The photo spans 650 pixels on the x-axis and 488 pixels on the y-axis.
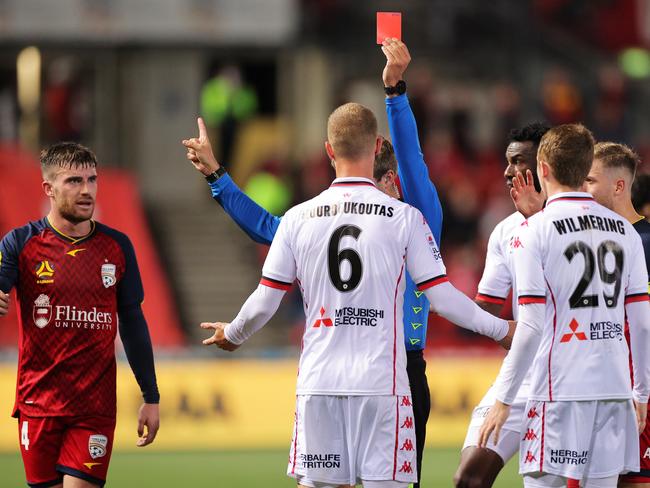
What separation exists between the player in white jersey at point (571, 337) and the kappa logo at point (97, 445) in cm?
194

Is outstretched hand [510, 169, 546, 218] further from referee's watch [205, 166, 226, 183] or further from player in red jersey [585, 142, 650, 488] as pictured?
referee's watch [205, 166, 226, 183]

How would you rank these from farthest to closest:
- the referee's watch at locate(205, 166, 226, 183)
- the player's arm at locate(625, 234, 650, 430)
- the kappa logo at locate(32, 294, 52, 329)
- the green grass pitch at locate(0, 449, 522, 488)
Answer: the green grass pitch at locate(0, 449, 522, 488), the referee's watch at locate(205, 166, 226, 183), the kappa logo at locate(32, 294, 52, 329), the player's arm at locate(625, 234, 650, 430)

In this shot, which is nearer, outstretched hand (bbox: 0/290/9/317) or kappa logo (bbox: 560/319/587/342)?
kappa logo (bbox: 560/319/587/342)

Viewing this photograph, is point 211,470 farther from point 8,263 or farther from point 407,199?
point 407,199

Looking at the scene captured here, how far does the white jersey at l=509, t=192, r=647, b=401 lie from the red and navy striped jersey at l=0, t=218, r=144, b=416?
2079mm

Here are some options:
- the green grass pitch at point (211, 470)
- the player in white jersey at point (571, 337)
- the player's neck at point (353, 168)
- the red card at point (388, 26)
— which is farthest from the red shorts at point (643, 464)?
the green grass pitch at point (211, 470)

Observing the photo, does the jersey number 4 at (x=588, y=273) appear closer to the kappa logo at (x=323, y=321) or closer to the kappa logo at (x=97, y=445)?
the kappa logo at (x=323, y=321)

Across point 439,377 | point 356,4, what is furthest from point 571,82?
point 439,377

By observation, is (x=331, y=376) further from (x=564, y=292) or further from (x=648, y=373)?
(x=648, y=373)

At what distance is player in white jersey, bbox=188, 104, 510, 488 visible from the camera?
577 centimetres

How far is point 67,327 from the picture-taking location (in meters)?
6.44

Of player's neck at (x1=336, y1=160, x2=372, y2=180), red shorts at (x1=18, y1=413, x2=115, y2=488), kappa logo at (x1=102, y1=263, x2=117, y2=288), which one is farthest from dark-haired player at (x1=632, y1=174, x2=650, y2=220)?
red shorts at (x1=18, y1=413, x2=115, y2=488)

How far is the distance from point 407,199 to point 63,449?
205 cm

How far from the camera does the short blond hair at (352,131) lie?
5.88 m
